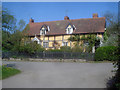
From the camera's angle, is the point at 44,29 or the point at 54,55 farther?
the point at 44,29

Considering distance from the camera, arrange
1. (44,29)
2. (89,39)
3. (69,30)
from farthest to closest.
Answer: (44,29), (69,30), (89,39)

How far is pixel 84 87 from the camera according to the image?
5.94m

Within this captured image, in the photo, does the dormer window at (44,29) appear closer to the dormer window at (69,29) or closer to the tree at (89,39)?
the dormer window at (69,29)

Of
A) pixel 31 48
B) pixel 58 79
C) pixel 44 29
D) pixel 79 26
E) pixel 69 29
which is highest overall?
pixel 79 26

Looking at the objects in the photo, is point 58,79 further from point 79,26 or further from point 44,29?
point 44,29

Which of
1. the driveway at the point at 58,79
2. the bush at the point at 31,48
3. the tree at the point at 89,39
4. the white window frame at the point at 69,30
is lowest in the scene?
the driveway at the point at 58,79

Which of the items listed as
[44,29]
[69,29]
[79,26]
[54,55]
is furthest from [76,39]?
[44,29]

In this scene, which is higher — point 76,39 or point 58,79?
point 76,39

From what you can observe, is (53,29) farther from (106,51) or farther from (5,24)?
(5,24)

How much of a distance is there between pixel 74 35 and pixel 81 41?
6.20ft

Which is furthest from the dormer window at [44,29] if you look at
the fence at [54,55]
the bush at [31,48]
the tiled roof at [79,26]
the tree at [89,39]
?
the fence at [54,55]

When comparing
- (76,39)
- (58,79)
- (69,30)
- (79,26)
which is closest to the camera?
(58,79)

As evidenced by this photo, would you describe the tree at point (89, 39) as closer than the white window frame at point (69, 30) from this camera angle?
Yes

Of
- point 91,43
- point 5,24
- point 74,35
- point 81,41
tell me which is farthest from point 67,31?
point 5,24
